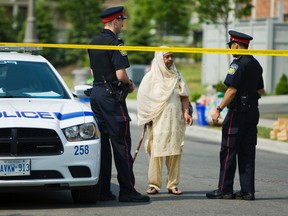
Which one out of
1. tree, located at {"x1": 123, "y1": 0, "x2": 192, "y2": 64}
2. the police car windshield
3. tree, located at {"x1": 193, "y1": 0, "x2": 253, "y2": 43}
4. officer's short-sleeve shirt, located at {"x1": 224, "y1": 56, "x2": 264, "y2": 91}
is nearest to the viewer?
officer's short-sleeve shirt, located at {"x1": 224, "y1": 56, "x2": 264, "y2": 91}

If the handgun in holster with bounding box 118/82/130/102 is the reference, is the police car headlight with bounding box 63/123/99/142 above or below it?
below

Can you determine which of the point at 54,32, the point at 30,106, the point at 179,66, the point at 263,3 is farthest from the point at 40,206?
the point at 54,32

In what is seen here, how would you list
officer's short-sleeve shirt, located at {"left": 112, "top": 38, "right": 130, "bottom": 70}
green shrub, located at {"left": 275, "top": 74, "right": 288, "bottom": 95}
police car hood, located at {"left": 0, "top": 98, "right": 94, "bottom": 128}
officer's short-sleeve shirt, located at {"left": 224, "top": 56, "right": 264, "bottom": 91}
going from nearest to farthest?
police car hood, located at {"left": 0, "top": 98, "right": 94, "bottom": 128} < officer's short-sleeve shirt, located at {"left": 112, "top": 38, "right": 130, "bottom": 70} < officer's short-sleeve shirt, located at {"left": 224, "top": 56, "right": 264, "bottom": 91} < green shrub, located at {"left": 275, "top": 74, "right": 288, "bottom": 95}

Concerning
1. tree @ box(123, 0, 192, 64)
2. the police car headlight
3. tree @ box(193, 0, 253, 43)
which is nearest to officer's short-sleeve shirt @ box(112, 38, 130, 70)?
the police car headlight

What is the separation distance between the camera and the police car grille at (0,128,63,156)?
891 centimetres

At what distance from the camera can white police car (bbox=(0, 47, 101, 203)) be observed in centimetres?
891

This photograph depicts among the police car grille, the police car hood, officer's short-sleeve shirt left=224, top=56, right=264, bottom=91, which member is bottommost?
the police car grille

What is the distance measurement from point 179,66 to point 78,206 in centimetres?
3832

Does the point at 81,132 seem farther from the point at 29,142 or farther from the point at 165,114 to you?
the point at 165,114

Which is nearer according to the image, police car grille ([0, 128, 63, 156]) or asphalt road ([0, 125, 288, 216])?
police car grille ([0, 128, 63, 156])

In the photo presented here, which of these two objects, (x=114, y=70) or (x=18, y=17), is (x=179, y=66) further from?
(x=114, y=70)

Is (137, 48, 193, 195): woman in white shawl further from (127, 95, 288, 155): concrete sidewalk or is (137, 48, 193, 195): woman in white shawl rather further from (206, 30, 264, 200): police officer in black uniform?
(127, 95, 288, 155): concrete sidewalk

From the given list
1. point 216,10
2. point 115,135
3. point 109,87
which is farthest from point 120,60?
point 216,10

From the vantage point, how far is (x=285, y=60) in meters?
32.2
